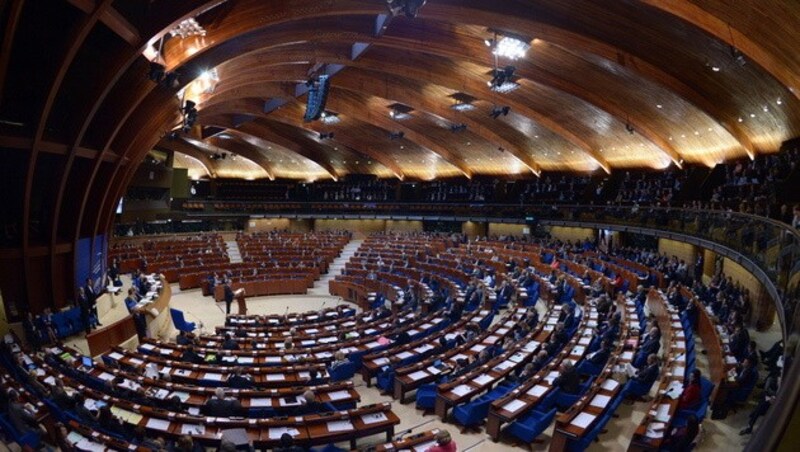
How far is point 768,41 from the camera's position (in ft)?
42.8

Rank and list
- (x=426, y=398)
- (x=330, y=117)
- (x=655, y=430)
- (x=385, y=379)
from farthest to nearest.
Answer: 1. (x=330, y=117)
2. (x=385, y=379)
3. (x=426, y=398)
4. (x=655, y=430)

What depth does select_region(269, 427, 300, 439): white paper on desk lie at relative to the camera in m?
7.82

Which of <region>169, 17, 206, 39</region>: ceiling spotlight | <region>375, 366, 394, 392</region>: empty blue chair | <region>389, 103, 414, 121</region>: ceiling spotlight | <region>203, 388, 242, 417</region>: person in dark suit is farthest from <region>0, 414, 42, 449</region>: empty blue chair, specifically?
<region>389, 103, 414, 121</region>: ceiling spotlight

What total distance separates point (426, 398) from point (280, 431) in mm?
3458

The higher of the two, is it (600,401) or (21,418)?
(21,418)

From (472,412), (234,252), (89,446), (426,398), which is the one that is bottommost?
(426,398)

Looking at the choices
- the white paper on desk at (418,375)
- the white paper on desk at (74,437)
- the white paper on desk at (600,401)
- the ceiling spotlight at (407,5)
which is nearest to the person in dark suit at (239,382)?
the white paper on desk at (74,437)

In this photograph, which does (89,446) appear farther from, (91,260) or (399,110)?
(399,110)

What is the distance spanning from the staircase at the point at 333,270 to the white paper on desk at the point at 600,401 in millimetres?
18240

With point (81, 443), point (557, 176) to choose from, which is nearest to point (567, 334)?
point (81, 443)

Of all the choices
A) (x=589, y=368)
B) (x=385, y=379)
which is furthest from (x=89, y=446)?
(x=589, y=368)

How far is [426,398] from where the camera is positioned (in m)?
10.2

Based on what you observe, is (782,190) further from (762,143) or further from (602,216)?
(602,216)

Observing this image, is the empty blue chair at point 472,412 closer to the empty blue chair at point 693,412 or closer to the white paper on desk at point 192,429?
the empty blue chair at point 693,412
